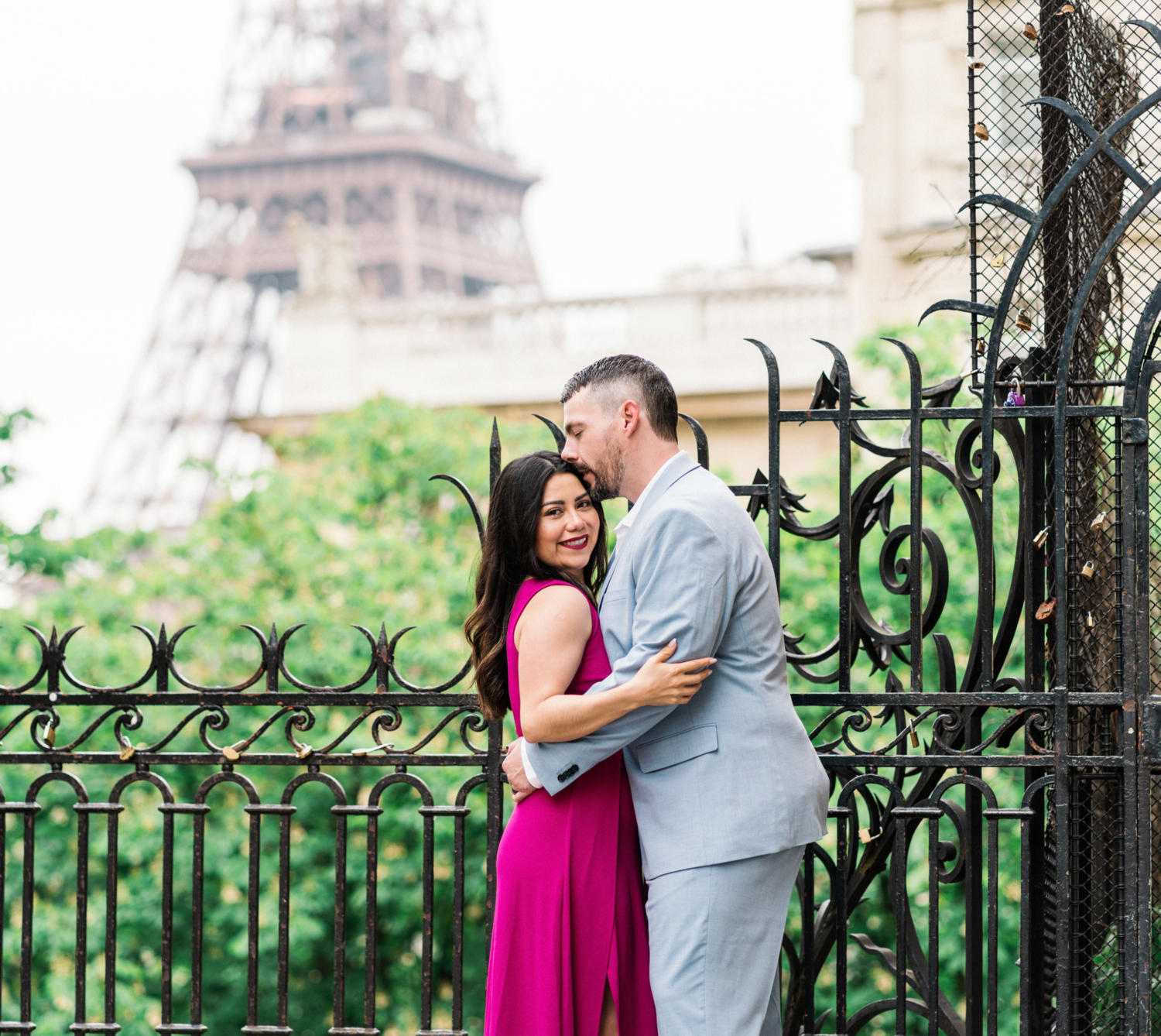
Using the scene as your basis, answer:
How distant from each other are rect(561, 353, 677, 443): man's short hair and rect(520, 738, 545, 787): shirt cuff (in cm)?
75

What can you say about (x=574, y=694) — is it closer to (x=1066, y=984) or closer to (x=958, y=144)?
(x=1066, y=984)

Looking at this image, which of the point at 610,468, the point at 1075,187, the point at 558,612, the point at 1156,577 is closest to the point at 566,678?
the point at 558,612

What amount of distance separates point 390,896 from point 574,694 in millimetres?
6808

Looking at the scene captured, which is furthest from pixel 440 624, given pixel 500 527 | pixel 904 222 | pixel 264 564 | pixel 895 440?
pixel 904 222

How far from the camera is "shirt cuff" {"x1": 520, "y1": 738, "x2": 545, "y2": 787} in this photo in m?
2.89

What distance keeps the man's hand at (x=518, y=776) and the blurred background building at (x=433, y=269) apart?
1.68m

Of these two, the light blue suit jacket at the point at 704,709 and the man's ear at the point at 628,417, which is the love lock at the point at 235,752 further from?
the man's ear at the point at 628,417

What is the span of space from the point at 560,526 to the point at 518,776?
54cm

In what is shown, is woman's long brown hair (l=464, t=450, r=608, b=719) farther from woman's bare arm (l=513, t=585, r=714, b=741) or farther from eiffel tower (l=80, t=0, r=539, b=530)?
eiffel tower (l=80, t=0, r=539, b=530)

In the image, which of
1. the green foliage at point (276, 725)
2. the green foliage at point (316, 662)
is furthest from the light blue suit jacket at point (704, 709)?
the green foliage at point (276, 725)

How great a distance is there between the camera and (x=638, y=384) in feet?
9.81

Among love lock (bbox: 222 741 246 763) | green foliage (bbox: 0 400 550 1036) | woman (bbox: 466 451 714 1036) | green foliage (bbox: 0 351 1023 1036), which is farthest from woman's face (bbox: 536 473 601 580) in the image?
green foliage (bbox: 0 400 550 1036)

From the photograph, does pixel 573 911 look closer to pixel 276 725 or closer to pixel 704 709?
pixel 704 709

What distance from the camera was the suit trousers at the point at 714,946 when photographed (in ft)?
8.97
